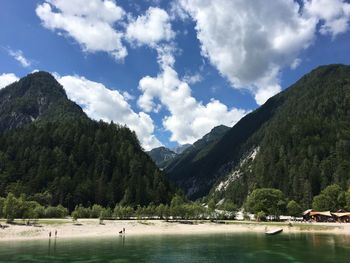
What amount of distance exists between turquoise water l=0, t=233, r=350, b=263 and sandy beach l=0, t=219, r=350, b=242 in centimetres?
1311

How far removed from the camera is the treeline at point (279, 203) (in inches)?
6845

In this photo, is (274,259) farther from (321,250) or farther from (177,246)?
(177,246)

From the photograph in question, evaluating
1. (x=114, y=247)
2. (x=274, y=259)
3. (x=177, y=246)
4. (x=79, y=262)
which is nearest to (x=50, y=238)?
(x=114, y=247)

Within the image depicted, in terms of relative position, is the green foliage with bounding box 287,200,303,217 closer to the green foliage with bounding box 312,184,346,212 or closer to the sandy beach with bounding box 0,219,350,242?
the green foliage with bounding box 312,184,346,212

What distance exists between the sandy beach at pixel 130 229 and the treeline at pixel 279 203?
106 feet

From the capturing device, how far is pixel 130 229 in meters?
124

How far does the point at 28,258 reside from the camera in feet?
214

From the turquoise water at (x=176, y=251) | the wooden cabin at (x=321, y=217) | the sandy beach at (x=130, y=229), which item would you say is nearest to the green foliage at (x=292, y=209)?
the wooden cabin at (x=321, y=217)

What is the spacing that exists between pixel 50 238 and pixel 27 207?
39.7 m

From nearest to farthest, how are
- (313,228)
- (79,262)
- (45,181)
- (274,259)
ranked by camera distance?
(79,262) → (274,259) → (313,228) → (45,181)

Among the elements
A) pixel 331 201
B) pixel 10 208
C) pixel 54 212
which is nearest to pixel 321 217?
pixel 331 201

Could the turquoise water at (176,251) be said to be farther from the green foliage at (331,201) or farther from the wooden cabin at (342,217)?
the green foliage at (331,201)

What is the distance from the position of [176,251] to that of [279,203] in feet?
359

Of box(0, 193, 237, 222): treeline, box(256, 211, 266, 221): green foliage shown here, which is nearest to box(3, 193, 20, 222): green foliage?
box(0, 193, 237, 222): treeline
